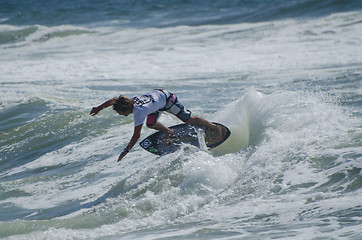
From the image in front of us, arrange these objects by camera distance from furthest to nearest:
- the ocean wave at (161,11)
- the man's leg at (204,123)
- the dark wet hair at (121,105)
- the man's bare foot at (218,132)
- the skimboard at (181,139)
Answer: the ocean wave at (161,11), the man's bare foot at (218,132), the skimboard at (181,139), the man's leg at (204,123), the dark wet hair at (121,105)

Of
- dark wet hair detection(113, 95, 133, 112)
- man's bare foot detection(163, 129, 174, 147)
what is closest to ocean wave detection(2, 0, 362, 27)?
man's bare foot detection(163, 129, 174, 147)

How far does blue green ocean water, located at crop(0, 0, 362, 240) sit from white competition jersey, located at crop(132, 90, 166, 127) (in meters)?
0.81

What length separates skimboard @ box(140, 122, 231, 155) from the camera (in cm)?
775

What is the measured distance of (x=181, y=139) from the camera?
7.77 m

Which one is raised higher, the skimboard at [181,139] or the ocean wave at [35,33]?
the ocean wave at [35,33]

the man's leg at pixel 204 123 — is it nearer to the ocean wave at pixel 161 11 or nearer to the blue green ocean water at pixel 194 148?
the blue green ocean water at pixel 194 148

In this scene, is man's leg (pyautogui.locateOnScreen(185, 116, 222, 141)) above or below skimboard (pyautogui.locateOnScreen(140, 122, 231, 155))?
above

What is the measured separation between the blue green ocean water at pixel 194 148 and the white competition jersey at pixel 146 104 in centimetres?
81

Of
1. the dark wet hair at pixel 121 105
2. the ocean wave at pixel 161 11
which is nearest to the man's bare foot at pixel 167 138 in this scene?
the dark wet hair at pixel 121 105

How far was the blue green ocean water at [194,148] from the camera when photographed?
5562mm

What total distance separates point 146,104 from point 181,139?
129cm

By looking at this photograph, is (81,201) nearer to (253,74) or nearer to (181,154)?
(181,154)

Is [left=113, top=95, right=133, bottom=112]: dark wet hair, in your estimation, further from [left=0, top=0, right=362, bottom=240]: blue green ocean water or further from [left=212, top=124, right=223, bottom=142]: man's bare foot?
[left=212, top=124, right=223, bottom=142]: man's bare foot

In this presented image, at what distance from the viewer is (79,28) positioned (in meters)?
27.6
